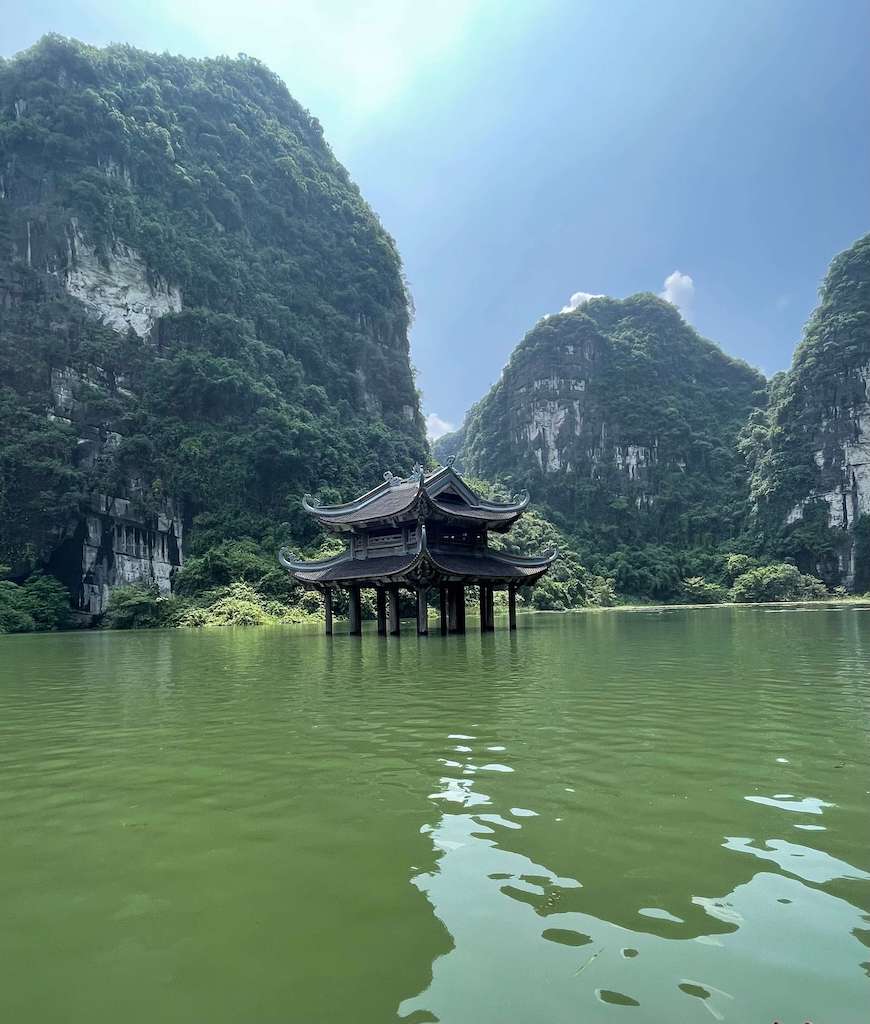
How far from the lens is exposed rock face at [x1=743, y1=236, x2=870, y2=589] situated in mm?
77312

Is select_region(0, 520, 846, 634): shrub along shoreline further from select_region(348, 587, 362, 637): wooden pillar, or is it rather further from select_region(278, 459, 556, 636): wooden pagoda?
select_region(348, 587, 362, 637): wooden pillar

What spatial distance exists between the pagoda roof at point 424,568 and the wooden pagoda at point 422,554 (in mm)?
35

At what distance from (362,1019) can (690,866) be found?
1.98m

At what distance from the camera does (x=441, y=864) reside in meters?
3.57

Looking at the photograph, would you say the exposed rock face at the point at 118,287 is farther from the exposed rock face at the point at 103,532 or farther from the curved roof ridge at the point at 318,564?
the curved roof ridge at the point at 318,564

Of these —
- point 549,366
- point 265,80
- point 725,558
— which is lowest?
point 725,558

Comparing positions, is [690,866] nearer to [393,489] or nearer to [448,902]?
[448,902]

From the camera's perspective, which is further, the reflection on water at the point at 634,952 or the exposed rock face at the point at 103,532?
the exposed rock face at the point at 103,532

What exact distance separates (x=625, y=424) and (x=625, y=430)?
1071mm

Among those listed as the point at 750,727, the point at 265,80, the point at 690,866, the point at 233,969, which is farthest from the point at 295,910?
the point at 265,80

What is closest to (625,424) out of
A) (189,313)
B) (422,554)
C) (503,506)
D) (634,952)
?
(189,313)

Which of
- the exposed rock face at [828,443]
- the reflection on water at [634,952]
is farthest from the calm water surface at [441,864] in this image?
the exposed rock face at [828,443]

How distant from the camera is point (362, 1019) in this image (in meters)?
2.21

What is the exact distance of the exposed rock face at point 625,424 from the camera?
102 meters
